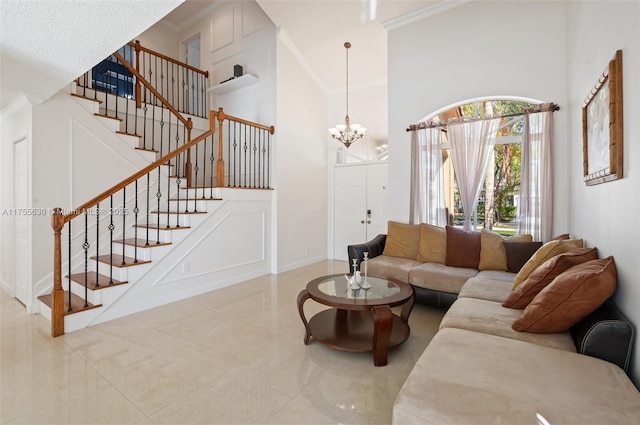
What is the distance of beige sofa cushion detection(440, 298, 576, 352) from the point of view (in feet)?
5.76

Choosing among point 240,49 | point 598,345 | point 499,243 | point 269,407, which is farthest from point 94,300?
point 240,49

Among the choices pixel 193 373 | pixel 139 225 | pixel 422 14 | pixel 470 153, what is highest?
pixel 422 14

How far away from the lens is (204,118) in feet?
20.4

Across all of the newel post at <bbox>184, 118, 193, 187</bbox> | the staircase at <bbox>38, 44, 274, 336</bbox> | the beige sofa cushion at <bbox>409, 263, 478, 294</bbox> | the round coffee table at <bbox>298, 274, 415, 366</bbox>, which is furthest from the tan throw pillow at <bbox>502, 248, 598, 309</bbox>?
the newel post at <bbox>184, 118, 193, 187</bbox>

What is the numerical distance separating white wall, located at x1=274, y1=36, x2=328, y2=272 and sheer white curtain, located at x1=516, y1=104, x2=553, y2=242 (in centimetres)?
347

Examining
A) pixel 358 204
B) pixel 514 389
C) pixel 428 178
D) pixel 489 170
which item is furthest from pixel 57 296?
pixel 489 170

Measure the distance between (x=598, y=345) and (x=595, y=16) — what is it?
2.52 metres

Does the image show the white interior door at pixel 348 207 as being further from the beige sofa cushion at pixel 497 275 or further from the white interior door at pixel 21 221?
the white interior door at pixel 21 221

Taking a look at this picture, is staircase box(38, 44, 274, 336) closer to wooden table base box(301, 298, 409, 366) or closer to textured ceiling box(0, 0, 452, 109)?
textured ceiling box(0, 0, 452, 109)

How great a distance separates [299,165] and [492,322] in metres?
4.41

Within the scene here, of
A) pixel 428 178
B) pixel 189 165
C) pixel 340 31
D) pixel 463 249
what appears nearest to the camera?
pixel 463 249

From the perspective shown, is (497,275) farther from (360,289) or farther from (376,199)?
(376,199)

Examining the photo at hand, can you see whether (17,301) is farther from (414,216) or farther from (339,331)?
(414,216)

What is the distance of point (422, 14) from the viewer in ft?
14.6
